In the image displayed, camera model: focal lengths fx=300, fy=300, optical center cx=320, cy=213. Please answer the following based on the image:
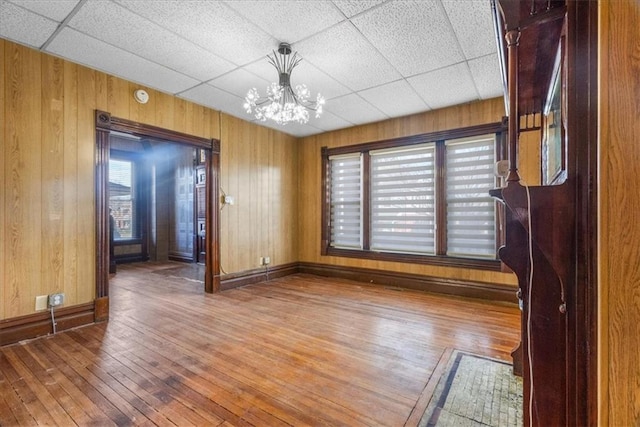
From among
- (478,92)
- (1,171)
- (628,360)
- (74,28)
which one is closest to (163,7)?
(74,28)

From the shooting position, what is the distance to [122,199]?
7.63m

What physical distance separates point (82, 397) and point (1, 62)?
2857 millimetres

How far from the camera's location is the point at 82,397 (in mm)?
1860

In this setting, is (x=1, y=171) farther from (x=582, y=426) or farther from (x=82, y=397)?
(x=582, y=426)

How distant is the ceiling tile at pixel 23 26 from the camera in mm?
2248

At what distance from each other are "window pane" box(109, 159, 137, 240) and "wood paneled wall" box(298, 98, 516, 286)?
482 centimetres

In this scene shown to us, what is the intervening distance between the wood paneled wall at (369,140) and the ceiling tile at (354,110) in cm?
25

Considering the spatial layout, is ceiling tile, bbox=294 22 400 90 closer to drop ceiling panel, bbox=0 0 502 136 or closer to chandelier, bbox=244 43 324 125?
drop ceiling panel, bbox=0 0 502 136

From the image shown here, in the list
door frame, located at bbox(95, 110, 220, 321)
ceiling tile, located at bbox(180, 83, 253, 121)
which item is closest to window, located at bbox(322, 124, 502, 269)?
ceiling tile, located at bbox(180, 83, 253, 121)

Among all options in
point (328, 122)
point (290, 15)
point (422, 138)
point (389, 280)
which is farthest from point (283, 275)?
point (290, 15)

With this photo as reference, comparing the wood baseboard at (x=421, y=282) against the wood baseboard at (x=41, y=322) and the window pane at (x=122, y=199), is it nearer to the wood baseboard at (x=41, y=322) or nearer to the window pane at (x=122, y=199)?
the wood baseboard at (x=41, y=322)

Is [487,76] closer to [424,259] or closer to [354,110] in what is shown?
[354,110]

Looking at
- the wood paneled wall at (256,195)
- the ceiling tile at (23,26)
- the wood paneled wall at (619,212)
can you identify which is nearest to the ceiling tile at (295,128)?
the wood paneled wall at (256,195)

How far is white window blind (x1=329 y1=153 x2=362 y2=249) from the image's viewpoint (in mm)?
5227
